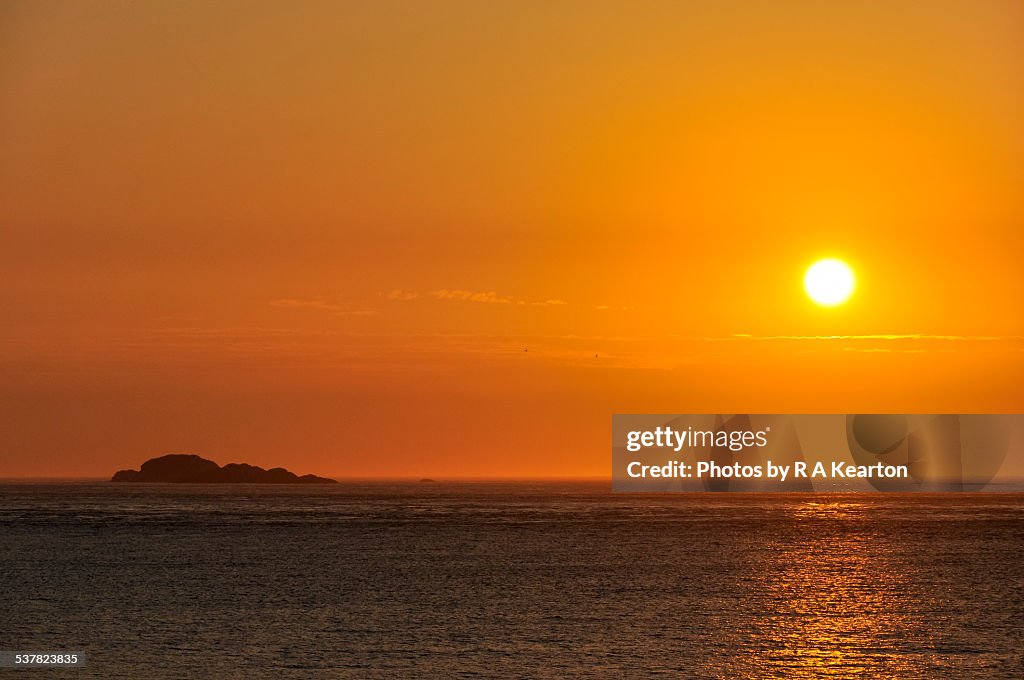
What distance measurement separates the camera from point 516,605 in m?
58.7

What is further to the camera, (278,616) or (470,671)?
(278,616)

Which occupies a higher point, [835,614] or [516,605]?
[516,605]

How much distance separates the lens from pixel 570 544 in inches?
4028

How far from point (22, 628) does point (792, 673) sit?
3043cm

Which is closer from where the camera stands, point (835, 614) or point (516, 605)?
point (835, 614)

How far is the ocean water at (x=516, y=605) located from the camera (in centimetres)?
4328

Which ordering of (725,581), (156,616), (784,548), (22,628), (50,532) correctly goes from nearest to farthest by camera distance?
1. (22,628)
2. (156,616)
3. (725,581)
4. (784,548)
5. (50,532)

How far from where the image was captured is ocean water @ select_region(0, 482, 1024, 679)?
142 feet

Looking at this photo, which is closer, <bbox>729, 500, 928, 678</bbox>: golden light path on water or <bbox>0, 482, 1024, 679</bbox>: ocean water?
<bbox>729, 500, 928, 678</bbox>: golden light path on water

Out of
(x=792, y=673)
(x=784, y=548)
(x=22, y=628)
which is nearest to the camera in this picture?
(x=792, y=673)

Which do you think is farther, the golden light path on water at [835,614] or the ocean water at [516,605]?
the ocean water at [516,605]

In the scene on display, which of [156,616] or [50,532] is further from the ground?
[50,532]

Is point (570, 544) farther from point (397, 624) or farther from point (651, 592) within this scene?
point (397, 624)

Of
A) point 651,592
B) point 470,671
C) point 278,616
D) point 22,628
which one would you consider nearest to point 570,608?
point 651,592
